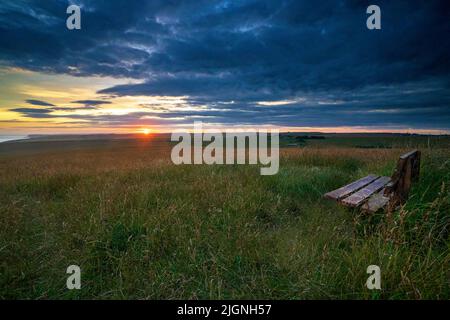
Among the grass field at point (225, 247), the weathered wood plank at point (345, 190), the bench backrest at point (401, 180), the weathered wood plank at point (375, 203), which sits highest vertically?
the bench backrest at point (401, 180)

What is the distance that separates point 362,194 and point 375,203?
470 mm

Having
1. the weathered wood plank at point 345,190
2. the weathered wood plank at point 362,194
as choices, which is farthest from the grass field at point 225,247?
the weathered wood plank at point 345,190

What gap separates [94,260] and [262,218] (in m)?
2.43

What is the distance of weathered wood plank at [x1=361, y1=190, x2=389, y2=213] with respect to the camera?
319 centimetres

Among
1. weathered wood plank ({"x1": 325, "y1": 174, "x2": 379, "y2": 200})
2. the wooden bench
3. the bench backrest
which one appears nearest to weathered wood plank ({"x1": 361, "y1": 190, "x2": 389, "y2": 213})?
the wooden bench

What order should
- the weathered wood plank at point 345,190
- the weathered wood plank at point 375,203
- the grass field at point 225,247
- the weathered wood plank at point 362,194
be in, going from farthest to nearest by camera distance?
1. the weathered wood plank at point 345,190
2. the weathered wood plank at point 362,194
3. the weathered wood plank at point 375,203
4. the grass field at point 225,247

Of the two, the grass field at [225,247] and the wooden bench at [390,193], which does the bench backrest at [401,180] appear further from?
the grass field at [225,247]

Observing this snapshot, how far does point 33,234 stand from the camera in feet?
11.3

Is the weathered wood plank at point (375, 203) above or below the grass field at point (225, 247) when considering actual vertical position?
above

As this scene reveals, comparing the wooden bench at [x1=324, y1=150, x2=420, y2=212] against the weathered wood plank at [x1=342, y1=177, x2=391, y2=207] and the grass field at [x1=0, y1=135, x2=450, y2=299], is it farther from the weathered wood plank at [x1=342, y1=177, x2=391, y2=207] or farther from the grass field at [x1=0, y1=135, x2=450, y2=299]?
the grass field at [x1=0, y1=135, x2=450, y2=299]

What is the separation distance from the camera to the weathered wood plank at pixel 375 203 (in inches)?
126

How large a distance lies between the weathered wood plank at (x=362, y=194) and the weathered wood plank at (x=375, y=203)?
0.08m

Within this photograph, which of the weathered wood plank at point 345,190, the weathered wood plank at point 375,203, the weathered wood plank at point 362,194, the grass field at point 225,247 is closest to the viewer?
the grass field at point 225,247
